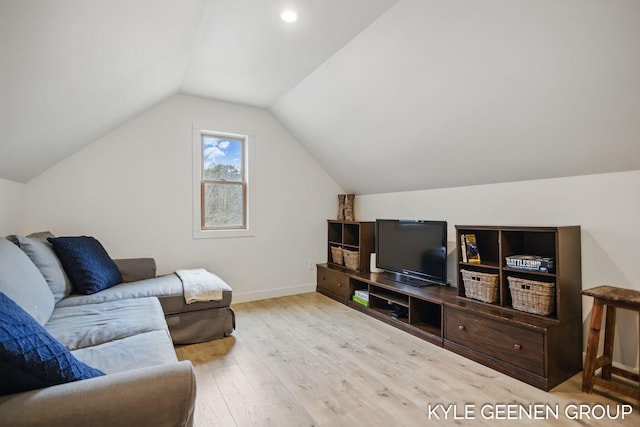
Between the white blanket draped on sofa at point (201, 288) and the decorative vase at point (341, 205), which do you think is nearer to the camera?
the white blanket draped on sofa at point (201, 288)

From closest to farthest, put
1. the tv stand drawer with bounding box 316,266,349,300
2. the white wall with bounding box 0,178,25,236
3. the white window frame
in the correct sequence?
the white wall with bounding box 0,178,25,236 < the white window frame < the tv stand drawer with bounding box 316,266,349,300

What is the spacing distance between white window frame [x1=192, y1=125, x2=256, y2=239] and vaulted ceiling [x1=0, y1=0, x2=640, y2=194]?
60 cm

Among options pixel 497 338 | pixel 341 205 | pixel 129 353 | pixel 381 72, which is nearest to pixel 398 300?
pixel 497 338

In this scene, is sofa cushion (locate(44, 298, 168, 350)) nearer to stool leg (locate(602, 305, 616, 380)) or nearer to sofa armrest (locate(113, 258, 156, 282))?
sofa armrest (locate(113, 258, 156, 282))

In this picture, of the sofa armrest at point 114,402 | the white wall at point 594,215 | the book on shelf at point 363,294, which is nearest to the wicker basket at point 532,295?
the white wall at point 594,215

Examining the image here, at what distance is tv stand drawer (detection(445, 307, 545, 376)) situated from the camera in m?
2.08

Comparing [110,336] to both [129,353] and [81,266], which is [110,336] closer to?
[129,353]

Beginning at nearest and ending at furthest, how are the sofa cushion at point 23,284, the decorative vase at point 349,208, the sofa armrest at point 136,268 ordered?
the sofa cushion at point 23,284 < the sofa armrest at point 136,268 < the decorative vase at point 349,208

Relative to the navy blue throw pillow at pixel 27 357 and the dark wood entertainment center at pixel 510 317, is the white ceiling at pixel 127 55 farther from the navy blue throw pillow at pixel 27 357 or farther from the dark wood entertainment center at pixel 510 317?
the dark wood entertainment center at pixel 510 317

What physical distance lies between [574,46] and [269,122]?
3.27 metres

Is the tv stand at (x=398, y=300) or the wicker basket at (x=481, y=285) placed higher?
the wicker basket at (x=481, y=285)

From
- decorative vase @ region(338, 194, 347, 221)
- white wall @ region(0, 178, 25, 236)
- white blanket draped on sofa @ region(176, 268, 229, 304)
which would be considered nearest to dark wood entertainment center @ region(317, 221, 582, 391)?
decorative vase @ region(338, 194, 347, 221)

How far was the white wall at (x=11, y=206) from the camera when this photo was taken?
2.52 meters

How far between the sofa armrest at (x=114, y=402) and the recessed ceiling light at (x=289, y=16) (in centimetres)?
219
